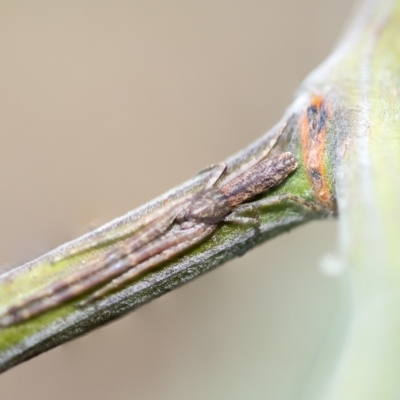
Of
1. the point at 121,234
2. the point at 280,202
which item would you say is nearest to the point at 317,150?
the point at 280,202

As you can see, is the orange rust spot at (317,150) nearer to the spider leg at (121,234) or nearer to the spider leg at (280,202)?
the spider leg at (280,202)

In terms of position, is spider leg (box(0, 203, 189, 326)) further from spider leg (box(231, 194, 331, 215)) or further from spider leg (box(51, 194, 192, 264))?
spider leg (box(231, 194, 331, 215))

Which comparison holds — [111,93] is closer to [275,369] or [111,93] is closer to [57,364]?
[57,364]

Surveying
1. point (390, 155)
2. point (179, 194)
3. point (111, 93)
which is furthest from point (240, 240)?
point (111, 93)

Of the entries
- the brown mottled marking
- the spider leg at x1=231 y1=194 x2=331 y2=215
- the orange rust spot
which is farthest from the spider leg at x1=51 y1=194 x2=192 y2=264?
→ the orange rust spot

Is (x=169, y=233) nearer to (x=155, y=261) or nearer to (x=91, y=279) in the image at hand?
(x=155, y=261)

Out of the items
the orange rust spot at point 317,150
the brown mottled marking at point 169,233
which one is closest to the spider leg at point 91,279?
the brown mottled marking at point 169,233
